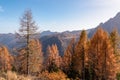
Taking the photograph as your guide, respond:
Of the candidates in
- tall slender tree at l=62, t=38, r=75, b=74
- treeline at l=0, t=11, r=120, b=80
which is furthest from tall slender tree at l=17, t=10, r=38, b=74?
tall slender tree at l=62, t=38, r=75, b=74

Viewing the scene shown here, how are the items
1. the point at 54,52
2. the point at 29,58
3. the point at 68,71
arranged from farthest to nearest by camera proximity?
1. the point at 54,52
2. the point at 68,71
3. the point at 29,58

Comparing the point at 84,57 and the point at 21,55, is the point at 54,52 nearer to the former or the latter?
the point at 84,57

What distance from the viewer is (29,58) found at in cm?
3816

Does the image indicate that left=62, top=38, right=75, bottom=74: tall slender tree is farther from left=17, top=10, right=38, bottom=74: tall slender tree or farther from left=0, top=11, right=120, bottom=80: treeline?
left=17, top=10, right=38, bottom=74: tall slender tree

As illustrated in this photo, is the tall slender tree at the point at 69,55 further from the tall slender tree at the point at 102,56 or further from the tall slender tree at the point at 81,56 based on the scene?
the tall slender tree at the point at 102,56

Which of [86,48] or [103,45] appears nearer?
[103,45]

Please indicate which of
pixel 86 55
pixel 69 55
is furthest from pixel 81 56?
pixel 69 55

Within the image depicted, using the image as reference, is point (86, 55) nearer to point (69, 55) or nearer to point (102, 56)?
point (102, 56)

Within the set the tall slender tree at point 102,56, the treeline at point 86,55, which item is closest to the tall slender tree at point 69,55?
the treeline at point 86,55

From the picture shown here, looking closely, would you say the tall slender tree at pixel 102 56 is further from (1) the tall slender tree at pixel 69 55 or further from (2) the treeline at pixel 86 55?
(1) the tall slender tree at pixel 69 55

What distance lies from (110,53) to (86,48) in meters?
6.03

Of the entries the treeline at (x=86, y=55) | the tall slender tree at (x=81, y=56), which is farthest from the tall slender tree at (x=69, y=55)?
the tall slender tree at (x=81, y=56)

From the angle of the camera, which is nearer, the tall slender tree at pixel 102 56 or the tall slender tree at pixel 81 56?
the tall slender tree at pixel 102 56

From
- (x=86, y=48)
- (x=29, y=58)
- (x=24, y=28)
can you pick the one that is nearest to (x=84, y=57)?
(x=86, y=48)
